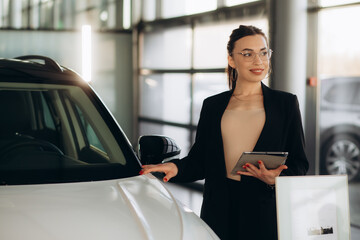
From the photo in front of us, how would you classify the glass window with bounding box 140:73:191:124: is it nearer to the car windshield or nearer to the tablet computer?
the car windshield

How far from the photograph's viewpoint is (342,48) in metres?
5.32

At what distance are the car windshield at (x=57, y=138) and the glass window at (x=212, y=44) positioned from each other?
4.34m

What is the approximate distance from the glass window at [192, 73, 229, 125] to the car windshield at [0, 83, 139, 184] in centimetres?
439

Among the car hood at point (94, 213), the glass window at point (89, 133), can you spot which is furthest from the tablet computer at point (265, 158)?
the glass window at point (89, 133)

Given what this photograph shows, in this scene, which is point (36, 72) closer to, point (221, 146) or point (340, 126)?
point (221, 146)

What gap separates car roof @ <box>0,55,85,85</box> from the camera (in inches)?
89.8

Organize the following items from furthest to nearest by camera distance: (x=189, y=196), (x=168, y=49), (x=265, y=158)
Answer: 1. (x=168, y=49)
2. (x=189, y=196)
3. (x=265, y=158)

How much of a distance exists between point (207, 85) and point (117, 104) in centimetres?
291

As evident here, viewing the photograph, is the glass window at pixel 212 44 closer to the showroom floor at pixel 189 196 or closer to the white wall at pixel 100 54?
the showroom floor at pixel 189 196

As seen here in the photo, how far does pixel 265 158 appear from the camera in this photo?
75.4 inches

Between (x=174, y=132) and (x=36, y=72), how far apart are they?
6.10 metres

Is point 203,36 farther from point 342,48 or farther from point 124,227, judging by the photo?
point 124,227

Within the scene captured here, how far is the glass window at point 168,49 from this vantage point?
7969 mm

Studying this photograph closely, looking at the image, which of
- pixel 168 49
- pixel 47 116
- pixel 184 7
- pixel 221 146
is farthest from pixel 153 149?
pixel 168 49
